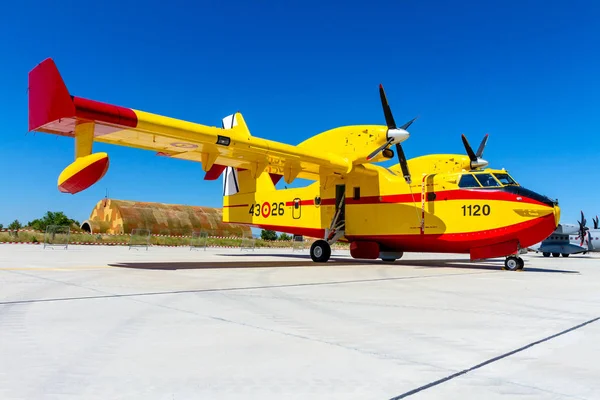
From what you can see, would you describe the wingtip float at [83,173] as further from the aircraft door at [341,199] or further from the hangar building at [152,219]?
the hangar building at [152,219]

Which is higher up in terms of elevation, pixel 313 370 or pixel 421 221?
pixel 421 221

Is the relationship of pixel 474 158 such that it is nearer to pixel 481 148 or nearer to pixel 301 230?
pixel 481 148

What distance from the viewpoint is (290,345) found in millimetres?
4117

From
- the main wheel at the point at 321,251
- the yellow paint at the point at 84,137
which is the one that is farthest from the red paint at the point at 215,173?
the yellow paint at the point at 84,137

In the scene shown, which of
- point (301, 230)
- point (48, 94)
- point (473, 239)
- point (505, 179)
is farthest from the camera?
point (301, 230)

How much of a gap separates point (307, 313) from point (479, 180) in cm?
1180

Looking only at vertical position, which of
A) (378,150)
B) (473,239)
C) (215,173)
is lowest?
(473,239)

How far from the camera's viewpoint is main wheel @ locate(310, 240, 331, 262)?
59.3 feet

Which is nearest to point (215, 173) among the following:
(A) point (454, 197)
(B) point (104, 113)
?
(B) point (104, 113)

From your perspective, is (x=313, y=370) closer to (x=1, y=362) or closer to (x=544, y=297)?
(x=1, y=362)

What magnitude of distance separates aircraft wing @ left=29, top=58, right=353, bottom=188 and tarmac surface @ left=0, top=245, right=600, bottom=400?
498cm

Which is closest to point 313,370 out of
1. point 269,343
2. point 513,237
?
point 269,343

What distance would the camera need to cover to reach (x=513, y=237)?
1495 centimetres

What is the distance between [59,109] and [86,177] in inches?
67.4
